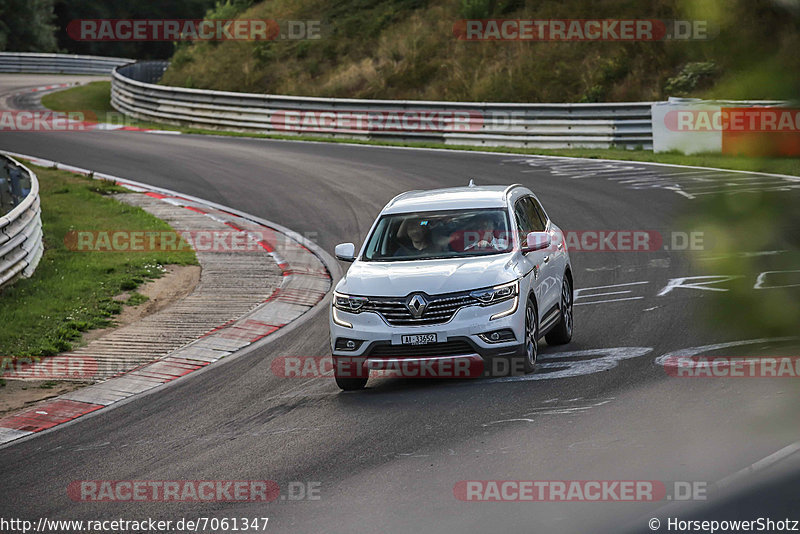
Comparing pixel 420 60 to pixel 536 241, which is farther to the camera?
pixel 420 60

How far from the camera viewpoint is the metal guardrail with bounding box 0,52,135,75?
5812 cm

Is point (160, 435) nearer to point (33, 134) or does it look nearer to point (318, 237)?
point (318, 237)

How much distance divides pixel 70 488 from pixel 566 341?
5963mm

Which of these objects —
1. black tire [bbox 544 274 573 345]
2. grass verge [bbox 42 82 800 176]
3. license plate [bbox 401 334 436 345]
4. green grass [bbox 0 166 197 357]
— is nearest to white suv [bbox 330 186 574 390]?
license plate [bbox 401 334 436 345]

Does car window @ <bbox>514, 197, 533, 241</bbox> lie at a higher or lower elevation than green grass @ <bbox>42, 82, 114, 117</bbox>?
lower

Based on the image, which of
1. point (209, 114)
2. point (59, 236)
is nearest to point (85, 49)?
point (209, 114)

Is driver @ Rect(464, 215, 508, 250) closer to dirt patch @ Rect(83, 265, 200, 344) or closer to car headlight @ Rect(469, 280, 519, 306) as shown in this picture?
car headlight @ Rect(469, 280, 519, 306)

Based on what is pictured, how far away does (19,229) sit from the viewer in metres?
15.1

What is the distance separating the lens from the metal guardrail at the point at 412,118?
28.0 m

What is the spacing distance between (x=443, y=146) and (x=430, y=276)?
20.6 meters

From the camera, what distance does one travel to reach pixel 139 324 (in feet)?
46.3

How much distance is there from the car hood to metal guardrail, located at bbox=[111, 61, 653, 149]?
18320 millimetres

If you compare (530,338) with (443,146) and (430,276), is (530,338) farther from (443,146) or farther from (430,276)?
(443,146)

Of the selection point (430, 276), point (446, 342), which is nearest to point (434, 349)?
point (446, 342)
